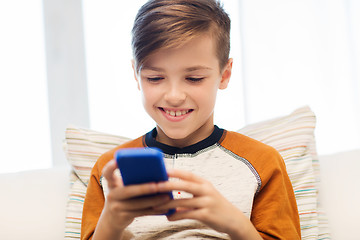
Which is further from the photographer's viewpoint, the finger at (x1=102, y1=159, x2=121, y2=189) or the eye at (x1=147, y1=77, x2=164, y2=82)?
the eye at (x1=147, y1=77, x2=164, y2=82)

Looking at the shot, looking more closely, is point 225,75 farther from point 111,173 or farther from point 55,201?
point 55,201

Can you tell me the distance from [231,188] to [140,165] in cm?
43

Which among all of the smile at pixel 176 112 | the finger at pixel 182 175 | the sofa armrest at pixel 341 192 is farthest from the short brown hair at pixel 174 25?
the sofa armrest at pixel 341 192

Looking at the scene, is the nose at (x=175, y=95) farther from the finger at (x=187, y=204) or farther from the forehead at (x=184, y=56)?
the finger at (x=187, y=204)

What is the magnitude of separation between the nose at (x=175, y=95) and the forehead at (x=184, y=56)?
44mm

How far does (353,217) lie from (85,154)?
795 millimetres

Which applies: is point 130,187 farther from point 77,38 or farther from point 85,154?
point 77,38

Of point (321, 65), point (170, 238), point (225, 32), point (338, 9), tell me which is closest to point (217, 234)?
point (170, 238)

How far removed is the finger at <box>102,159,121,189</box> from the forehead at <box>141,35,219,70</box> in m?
0.31

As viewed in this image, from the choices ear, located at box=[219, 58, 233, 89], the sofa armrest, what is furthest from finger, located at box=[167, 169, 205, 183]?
the sofa armrest

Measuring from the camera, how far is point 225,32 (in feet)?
3.34

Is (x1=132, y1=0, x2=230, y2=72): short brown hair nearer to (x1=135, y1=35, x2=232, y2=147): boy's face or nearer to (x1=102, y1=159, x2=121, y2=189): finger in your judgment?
(x1=135, y1=35, x2=232, y2=147): boy's face

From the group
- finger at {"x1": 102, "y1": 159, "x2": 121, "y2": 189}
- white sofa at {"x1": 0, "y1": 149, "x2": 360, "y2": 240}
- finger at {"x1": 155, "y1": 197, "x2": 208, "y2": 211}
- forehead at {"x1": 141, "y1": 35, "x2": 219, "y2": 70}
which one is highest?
forehead at {"x1": 141, "y1": 35, "x2": 219, "y2": 70}

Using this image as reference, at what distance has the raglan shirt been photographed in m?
0.94
